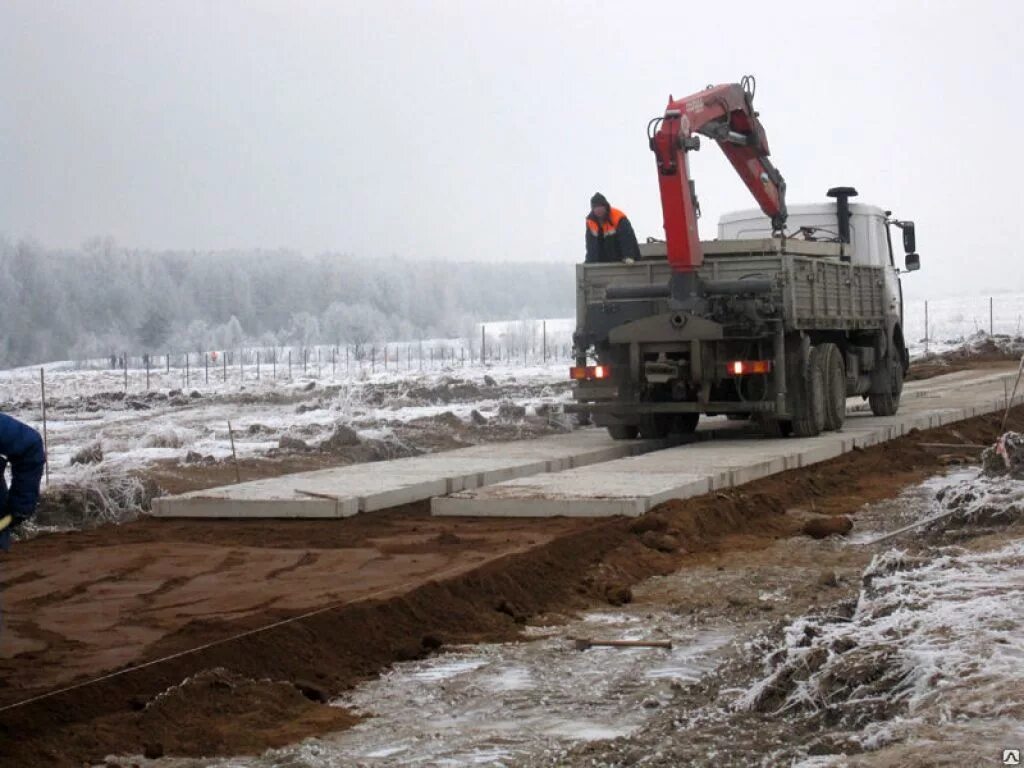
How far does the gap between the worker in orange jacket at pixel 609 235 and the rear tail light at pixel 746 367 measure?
91.3 inches

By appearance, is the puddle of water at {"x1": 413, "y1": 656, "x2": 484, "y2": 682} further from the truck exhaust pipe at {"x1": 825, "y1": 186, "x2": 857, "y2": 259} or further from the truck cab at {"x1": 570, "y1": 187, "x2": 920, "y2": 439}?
the truck exhaust pipe at {"x1": 825, "y1": 186, "x2": 857, "y2": 259}

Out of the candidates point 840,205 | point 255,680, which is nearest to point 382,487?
point 255,680

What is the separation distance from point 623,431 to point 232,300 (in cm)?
4807

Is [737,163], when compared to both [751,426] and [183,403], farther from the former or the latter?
[183,403]

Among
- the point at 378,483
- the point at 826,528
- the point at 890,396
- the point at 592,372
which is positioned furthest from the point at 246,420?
the point at 826,528

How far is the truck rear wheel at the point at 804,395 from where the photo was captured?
1986 centimetres

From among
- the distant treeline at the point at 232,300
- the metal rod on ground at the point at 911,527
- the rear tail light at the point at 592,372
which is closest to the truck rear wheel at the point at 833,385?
the rear tail light at the point at 592,372

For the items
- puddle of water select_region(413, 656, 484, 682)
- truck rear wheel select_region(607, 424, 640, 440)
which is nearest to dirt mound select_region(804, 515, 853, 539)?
puddle of water select_region(413, 656, 484, 682)

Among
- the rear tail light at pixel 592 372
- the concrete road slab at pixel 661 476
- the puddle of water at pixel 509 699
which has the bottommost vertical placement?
the puddle of water at pixel 509 699

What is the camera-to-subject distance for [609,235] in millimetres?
20938

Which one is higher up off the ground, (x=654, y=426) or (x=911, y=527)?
(x=654, y=426)

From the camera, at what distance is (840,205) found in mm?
24281

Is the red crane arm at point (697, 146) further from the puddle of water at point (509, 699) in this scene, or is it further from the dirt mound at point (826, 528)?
the puddle of water at point (509, 699)

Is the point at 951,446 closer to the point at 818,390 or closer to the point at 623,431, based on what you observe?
the point at 818,390
